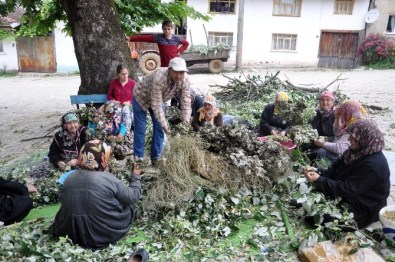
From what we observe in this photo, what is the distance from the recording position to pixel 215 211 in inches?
145

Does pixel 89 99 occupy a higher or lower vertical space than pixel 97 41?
lower

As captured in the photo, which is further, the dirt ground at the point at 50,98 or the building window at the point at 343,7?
the building window at the point at 343,7

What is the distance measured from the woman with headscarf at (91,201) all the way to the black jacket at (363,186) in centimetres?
198

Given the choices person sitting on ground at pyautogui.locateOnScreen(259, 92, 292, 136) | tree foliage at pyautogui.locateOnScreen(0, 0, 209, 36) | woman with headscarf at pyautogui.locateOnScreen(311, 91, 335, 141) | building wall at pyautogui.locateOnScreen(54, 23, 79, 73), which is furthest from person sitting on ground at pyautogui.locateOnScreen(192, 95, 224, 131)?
building wall at pyautogui.locateOnScreen(54, 23, 79, 73)

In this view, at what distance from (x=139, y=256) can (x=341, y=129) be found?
10.2ft

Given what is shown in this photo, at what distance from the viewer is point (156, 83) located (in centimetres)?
432

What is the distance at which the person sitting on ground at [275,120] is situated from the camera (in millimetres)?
5750

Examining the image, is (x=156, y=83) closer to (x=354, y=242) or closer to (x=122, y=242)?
(x=122, y=242)

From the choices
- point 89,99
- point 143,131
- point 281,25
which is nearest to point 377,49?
point 281,25

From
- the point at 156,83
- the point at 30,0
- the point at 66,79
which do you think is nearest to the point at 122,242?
the point at 156,83

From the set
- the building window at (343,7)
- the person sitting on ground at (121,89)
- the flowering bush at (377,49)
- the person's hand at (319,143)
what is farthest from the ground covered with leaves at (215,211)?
the flowering bush at (377,49)

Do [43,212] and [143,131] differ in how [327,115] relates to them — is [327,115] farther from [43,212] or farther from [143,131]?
[43,212]

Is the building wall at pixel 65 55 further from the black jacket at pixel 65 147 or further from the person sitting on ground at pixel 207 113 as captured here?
the person sitting on ground at pixel 207 113

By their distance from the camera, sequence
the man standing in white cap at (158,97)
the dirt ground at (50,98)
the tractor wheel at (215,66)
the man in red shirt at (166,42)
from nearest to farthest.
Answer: the man standing in white cap at (158,97) < the man in red shirt at (166,42) < the dirt ground at (50,98) < the tractor wheel at (215,66)
